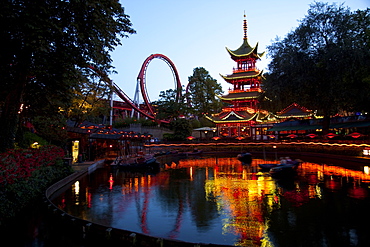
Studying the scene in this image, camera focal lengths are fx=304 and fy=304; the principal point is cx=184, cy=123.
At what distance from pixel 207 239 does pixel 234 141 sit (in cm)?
3750

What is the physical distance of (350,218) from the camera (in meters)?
11.5

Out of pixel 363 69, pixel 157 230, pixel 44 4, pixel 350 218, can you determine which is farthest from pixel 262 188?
pixel 363 69

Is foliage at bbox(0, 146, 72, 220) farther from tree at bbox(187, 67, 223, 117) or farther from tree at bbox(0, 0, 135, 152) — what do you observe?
tree at bbox(187, 67, 223, 117)

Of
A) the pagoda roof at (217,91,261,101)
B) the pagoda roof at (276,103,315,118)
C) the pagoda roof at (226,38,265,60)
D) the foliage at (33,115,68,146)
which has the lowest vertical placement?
the foliage at (33,115,68,146)

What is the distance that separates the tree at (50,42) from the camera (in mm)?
13055

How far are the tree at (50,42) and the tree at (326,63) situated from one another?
2183 centimetres

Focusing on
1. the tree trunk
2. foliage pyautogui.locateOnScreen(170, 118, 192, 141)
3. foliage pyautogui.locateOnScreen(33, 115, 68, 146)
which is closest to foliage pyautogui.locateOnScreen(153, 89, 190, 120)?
foliage pyautogui.locateOnScreen(170, 118, 192, 141)

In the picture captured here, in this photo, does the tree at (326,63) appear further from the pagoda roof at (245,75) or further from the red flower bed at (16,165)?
the red flower bed at (16,165)

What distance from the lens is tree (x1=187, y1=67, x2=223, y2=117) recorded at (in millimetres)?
60531

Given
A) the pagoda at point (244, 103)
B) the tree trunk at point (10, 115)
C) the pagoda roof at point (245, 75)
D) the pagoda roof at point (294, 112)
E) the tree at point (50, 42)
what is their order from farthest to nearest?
the pagoda roof at point (245, 75) < the pagoda at point (244, 103) < the pagoda roof at point (294, 112) < the tree trunk at point (10, 115) < the tree at point (50, 42)

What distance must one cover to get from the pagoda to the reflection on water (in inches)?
1204

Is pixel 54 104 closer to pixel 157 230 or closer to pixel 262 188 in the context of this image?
pixel 157 230

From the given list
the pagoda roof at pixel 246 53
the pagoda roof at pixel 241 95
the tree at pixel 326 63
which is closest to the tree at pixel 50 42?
the tree at pixel 326 63

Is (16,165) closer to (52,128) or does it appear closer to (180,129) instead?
(52,128)
